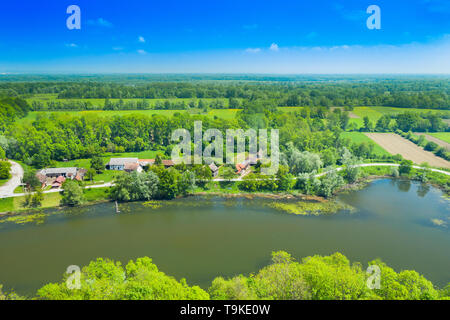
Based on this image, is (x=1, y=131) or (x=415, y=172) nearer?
(x=415, y=172)

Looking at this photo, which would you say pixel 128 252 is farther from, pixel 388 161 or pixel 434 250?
pixel 388 161

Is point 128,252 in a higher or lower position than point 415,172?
lower

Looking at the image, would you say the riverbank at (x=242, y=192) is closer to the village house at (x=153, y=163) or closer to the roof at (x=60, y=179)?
the roof at (x=60, y=179)

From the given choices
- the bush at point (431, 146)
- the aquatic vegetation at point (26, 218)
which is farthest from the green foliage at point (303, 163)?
the aquatic vegetation at point (26, 218)

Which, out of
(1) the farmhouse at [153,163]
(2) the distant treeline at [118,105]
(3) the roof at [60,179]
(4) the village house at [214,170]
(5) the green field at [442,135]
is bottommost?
(3) the roof at [60,179]

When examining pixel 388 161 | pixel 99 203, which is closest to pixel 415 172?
pixel 388 161
